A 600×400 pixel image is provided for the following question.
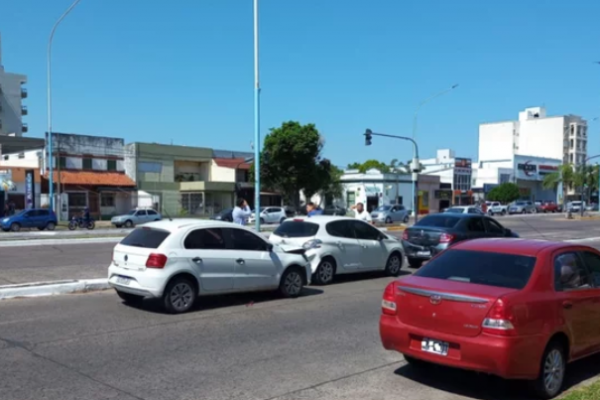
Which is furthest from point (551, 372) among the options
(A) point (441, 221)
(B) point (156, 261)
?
(A) point (441, 221)

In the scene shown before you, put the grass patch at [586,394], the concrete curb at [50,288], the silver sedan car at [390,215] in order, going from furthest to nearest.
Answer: the silver sedan car at [390,215]
the concrete curb at [50,288]
the grass patch at [586,394]

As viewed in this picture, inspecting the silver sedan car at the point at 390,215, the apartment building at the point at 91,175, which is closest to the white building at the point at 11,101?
the apartment building at the point at 91,175

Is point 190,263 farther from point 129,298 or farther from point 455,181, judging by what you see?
point 455,181

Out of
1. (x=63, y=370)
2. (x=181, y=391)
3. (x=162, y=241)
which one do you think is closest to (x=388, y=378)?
(x=181, y=391)

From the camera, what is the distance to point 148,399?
5574 mm

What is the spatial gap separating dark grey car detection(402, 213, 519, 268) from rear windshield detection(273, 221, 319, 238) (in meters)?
4.31

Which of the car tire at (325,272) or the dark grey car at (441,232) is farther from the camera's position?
the dark grey car at (441,232)

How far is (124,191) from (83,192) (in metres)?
3.98

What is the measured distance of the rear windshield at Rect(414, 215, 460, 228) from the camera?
16344 millimetres

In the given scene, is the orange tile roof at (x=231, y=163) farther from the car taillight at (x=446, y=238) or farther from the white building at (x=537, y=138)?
the white building at (x=537, y=138)

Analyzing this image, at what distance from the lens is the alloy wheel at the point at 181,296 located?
9.70 meters

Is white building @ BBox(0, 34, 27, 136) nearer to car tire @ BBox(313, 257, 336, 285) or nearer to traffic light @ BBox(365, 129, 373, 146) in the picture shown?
traffic light @ BBox(365, 129, 373, 146)

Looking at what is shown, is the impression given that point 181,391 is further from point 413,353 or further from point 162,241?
point 162,241

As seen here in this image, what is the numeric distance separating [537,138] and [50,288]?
130006 millimetres
